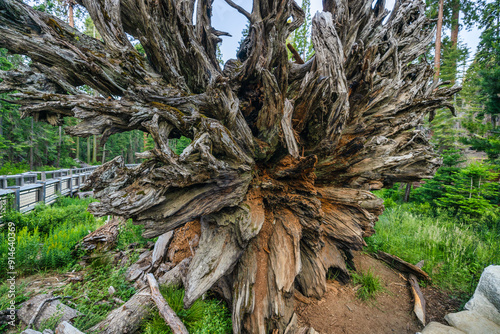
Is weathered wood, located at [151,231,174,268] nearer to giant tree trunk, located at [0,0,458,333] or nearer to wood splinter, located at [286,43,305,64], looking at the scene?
giant tree trunk, located at [0,0,458,333]

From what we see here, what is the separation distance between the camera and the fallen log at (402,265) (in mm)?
4257

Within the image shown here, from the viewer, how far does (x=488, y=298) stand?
315 centimetres

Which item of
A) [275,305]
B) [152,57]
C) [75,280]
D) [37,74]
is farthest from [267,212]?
[37,74]

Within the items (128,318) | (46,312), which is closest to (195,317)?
(128,318)

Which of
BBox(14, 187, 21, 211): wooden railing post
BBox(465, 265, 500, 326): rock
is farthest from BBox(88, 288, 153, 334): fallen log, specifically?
BBox(14, 187, 21, 211): wooden railing post

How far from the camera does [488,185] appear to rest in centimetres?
707

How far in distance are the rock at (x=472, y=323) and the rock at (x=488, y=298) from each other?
0.33 ft

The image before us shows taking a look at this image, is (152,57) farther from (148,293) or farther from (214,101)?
(148,293)

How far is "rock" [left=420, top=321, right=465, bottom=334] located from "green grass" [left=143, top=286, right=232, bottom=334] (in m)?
3.02

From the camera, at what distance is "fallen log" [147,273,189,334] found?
8.45ft

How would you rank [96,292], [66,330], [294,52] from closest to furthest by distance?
[66,330]
[96,292]
[294,52]

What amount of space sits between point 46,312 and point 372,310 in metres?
5.41

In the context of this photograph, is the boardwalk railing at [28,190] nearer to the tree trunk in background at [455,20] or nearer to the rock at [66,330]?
the rock at [66,330]

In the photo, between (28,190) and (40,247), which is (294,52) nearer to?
(40,247)
